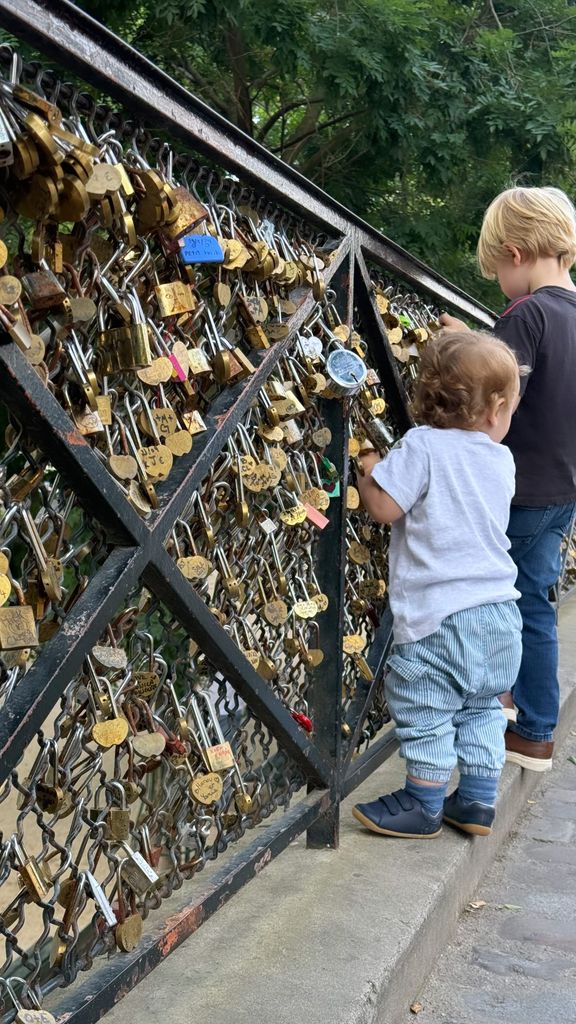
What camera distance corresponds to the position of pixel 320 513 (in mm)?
2352

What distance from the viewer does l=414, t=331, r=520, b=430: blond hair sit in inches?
99.3

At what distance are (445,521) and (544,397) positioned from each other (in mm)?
Result: 662

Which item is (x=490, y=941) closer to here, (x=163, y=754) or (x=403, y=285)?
(x=163, y=754)

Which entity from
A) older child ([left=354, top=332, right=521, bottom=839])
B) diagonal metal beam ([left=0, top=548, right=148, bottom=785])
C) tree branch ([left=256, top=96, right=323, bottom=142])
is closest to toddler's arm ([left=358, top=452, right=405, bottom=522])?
older child ([left=354, top=332, right=521, bottom=839])

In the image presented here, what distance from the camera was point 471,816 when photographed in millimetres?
2645

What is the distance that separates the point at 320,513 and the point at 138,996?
101 centimetres

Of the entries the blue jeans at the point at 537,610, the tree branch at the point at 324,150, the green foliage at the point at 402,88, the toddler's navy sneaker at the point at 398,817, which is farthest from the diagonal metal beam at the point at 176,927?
the tree branch at the point at 324,150

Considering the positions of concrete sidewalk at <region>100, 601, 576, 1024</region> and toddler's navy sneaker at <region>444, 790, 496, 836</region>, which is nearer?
concrete sidewalk at <region>100, 601, 576, 1024</region>

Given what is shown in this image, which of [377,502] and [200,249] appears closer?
[200,249]

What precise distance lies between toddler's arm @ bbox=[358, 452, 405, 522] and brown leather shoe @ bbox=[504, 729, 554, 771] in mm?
1056

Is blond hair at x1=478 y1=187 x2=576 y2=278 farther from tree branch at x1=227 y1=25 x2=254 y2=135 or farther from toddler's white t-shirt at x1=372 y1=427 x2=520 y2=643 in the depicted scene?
tree branch at x1=227 y1=25 x2=254 y2=135

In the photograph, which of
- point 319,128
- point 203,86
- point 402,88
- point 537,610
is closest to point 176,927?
point 537,610

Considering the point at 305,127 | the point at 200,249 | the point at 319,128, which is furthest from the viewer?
the point at 305,127

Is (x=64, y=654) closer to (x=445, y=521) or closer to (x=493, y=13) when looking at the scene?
(x=445, y=521)
